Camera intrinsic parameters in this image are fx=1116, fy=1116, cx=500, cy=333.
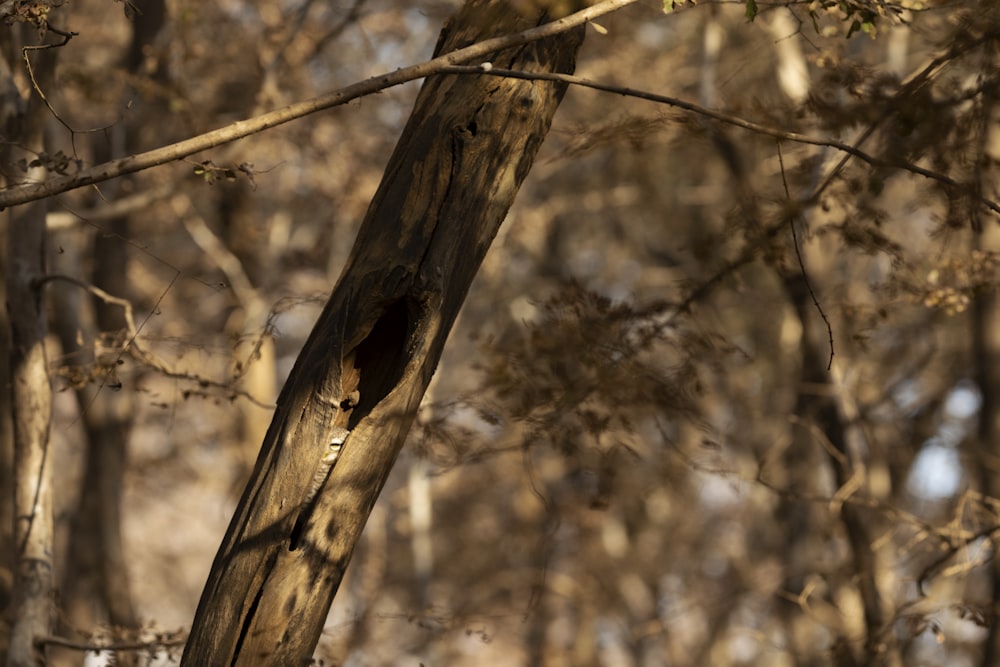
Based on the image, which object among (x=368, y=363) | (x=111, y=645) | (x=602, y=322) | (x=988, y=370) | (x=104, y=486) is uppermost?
(x=104, y=486)

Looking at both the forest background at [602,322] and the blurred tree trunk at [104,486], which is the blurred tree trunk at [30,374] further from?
the blurred tree trunk at [104,486]

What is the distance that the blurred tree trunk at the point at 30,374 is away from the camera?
5.43 m

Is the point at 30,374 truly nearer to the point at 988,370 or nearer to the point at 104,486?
the point at 104,486

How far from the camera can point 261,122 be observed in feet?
11.4

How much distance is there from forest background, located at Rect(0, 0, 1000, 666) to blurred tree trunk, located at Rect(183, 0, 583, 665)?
0.67 m

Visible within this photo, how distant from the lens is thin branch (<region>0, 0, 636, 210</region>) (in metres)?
3.34

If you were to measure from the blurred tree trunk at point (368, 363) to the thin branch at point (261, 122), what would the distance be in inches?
18.2

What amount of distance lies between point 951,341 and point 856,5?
45.5ft

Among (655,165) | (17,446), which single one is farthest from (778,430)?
(17,446)

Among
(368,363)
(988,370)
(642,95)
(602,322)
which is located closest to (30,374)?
(368,363)

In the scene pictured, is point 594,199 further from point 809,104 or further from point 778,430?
point 809,104

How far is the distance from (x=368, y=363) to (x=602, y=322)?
215 cm

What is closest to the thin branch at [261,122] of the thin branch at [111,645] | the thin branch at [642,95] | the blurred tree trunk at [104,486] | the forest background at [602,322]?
the thin branch at [642,95]

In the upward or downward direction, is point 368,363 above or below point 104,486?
below
